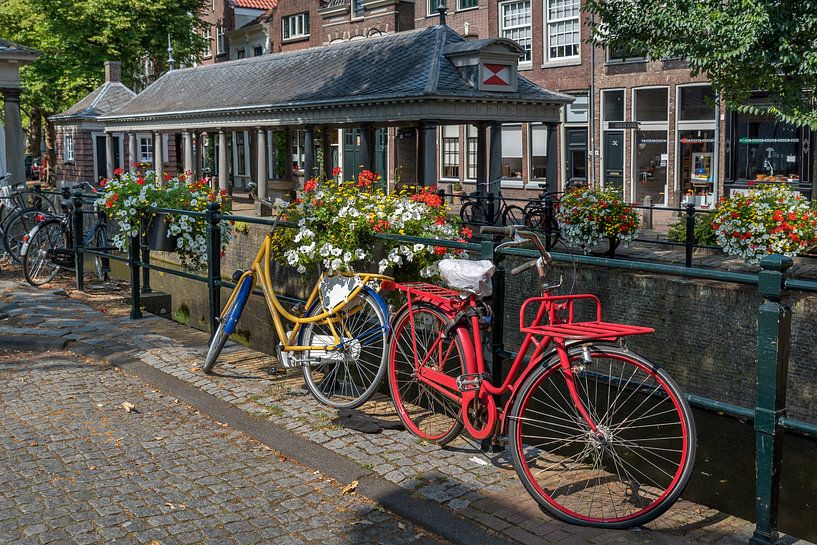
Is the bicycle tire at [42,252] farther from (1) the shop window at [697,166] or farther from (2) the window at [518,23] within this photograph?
(2) the window at [518,23]

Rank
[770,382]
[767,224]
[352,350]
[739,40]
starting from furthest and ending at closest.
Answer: [739,40] < [767,224] < [352,350] < [770,382]

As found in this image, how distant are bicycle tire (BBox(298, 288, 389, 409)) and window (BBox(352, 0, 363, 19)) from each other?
33935 millimetres

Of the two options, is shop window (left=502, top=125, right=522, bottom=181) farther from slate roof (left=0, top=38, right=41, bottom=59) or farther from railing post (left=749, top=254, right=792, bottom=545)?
railing post (left=749, top=254, right=792, bottom=545)

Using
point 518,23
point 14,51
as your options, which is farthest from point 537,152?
point 14,51

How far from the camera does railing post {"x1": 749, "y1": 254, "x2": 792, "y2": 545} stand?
12.1 feet

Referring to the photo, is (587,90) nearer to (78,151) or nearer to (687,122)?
(687,122)

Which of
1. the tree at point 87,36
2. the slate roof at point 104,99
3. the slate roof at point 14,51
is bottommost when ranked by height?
the slate roof at point 14,51

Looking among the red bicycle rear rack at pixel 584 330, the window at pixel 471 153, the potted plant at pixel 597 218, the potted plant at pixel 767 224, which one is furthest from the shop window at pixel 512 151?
the red bicycle rear rack at pixel 584 330

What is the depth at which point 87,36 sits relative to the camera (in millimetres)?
38375

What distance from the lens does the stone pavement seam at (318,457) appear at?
4.19 meters

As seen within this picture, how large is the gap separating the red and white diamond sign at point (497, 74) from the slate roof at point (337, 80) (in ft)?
0.99

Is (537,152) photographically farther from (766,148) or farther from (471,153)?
(766,148)

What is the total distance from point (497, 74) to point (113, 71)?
24.3m

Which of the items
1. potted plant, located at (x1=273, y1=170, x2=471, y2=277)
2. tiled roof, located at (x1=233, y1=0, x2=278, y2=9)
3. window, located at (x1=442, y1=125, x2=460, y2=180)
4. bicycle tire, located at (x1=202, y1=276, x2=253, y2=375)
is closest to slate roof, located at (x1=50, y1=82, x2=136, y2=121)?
tiled roof, located at (x1=233, y1=0, x2=278, y2=9)
